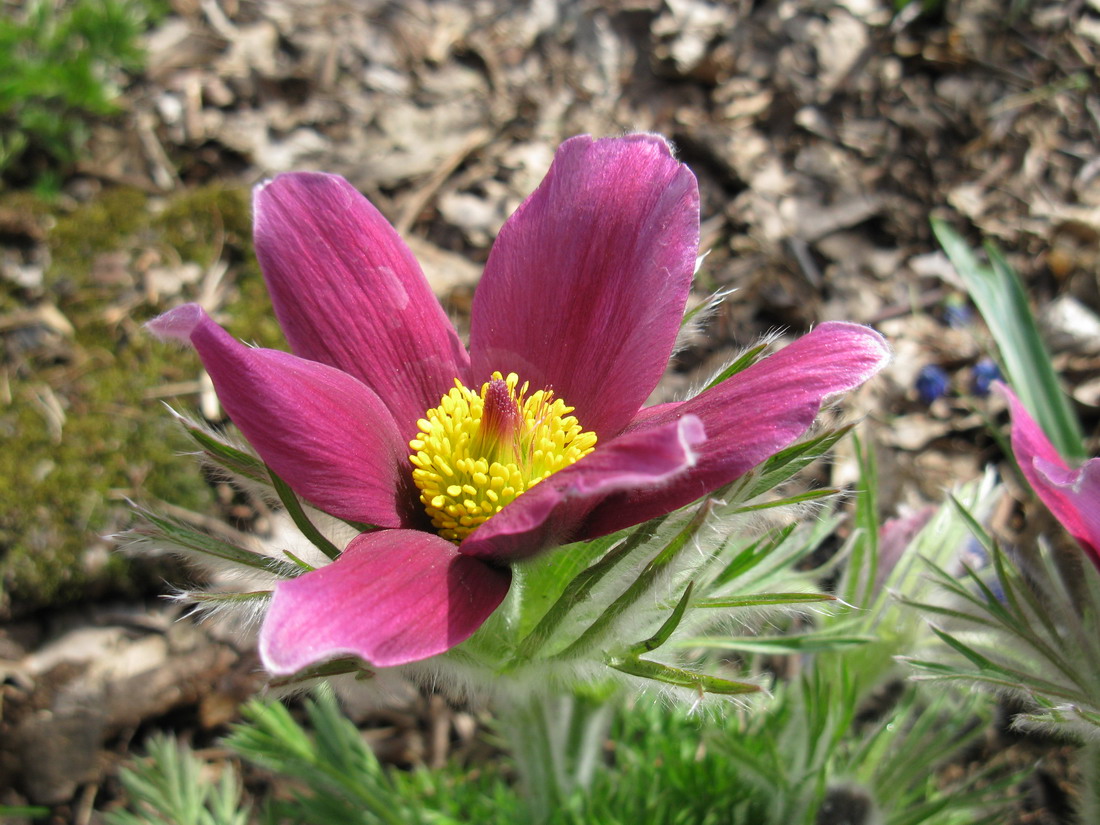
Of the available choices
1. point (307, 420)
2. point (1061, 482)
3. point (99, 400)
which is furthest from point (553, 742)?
point (99, 400)

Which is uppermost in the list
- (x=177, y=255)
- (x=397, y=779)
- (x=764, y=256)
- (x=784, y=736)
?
(x=177, y=255)

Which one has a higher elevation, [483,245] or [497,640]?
[497,640]

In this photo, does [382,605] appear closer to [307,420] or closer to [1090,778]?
[307,420]

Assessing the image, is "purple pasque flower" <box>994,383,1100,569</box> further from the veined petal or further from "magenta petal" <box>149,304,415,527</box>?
"magenta petal" <box>149,304,415,527</box>

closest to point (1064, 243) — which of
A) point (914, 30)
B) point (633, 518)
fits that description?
point (914, 30)

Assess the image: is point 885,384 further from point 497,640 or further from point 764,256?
point 497,640

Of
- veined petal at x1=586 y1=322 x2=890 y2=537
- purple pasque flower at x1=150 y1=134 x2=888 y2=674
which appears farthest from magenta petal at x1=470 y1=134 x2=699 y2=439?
veined petal at x1=586 y1=322 x2=890 y2=537

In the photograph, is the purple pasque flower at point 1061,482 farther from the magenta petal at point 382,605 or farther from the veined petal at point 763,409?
the magenta petal at point 382,605
